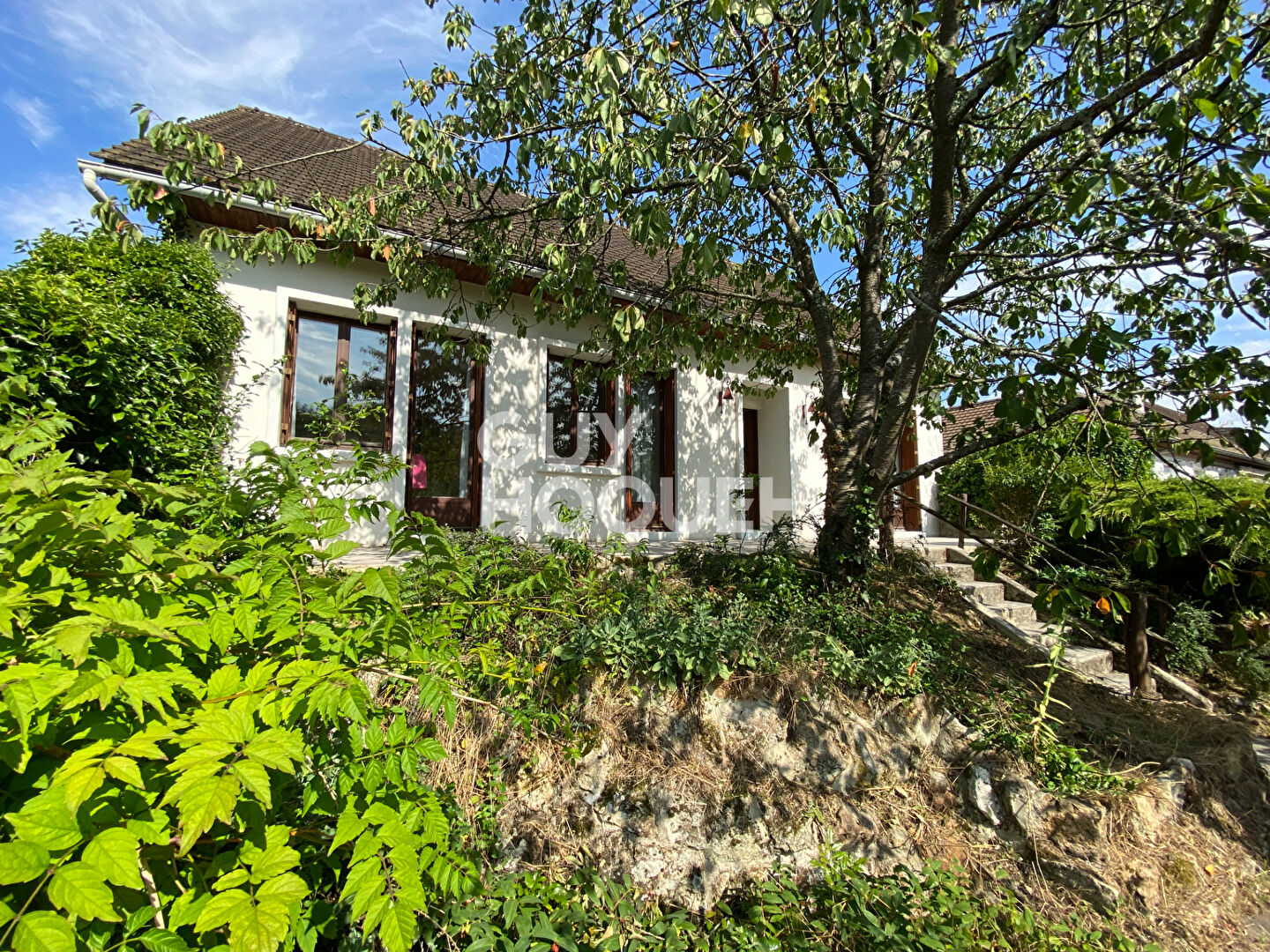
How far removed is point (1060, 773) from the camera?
3.35 meters

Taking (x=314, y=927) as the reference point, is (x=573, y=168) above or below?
above

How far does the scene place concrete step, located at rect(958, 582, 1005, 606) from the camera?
5938 mm

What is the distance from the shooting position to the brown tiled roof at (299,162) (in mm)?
5875

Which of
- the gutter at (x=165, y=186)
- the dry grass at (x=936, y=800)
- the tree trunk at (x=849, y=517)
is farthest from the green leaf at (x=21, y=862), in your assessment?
the gutter at (x=165, y=186)

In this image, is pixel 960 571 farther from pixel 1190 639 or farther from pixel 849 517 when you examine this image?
pixel 849 517

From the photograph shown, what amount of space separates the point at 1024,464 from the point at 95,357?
11444 mm

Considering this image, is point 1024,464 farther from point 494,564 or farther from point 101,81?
point 101,81

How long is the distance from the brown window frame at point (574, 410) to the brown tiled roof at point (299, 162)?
1.51m

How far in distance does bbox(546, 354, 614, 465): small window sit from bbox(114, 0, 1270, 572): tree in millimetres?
2214

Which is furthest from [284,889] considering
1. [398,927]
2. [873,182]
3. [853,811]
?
[873,182]

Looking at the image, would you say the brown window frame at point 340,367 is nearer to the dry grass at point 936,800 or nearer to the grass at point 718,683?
the grass at point 718,683

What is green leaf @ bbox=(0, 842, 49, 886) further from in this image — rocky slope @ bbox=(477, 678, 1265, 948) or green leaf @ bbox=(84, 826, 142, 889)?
rocky slope @ bbox=(477, 678, 1265, 948)

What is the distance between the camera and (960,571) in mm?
6508

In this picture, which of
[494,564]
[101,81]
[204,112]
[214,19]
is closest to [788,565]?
[494,564]
